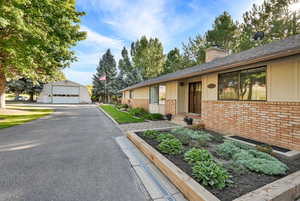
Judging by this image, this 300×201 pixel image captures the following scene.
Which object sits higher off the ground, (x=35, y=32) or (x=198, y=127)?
(x=35, y=32)

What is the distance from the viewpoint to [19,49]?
281 inches

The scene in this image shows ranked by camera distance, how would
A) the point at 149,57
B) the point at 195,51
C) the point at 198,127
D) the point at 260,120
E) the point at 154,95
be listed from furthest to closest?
the point at 149,57
the point at 195,51
the point at 154,95
the point at 198,127
the point at 260,120

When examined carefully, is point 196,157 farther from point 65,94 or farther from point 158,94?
point 65,94

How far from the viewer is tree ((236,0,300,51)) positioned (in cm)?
1303

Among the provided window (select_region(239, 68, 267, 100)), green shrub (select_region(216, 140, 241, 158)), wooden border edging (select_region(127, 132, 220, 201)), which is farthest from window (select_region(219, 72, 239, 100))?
wooden border edging (select_region(127, 132, 220, 201))

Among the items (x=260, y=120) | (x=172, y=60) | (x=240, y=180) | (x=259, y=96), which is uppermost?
(x=172, y=60)

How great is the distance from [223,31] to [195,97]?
588 inches

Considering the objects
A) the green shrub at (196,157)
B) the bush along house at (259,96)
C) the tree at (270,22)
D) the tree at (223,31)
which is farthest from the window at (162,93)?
the tree at (223,31)

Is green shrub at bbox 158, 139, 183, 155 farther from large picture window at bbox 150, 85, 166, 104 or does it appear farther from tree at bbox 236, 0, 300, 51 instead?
tree at bbox 236, 0, 300, 51

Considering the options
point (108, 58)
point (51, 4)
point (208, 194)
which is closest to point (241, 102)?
point (208, 194)

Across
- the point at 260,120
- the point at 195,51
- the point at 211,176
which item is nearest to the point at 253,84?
the point at 260,120

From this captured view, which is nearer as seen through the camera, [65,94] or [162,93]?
[162,93]

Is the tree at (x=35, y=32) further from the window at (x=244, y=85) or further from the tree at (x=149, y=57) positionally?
the tree at (x=149, y=57)

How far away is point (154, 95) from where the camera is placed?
11648 millimetres
